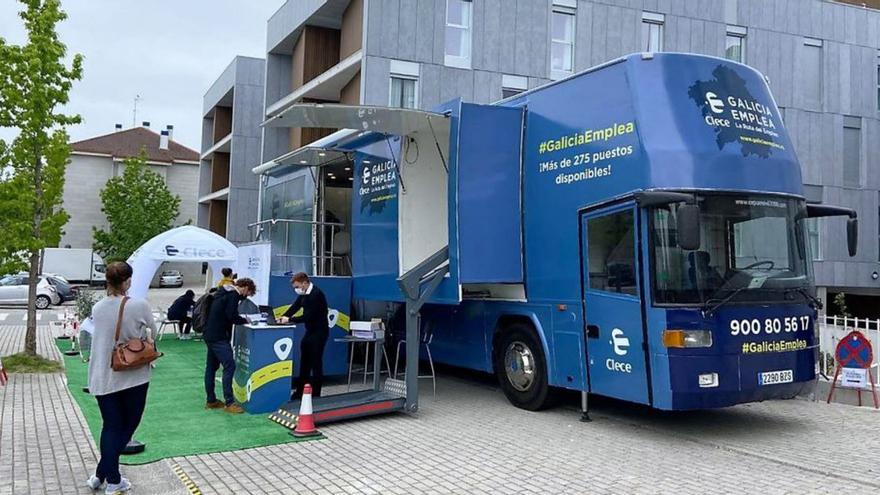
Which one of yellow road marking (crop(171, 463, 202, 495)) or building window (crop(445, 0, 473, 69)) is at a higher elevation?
building window (crop(445, 0, 473, 69))

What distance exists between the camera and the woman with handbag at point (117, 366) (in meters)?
5.00

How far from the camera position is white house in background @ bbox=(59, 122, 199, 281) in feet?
158

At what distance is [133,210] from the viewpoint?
40.3m

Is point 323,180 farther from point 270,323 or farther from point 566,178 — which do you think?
point 566,178

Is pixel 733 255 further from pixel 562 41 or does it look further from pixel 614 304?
pixel 562 41

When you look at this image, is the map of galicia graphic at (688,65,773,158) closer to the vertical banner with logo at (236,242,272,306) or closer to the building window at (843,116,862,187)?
the vertical banner with logo at (236,242,272,306)

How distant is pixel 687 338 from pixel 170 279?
140ft

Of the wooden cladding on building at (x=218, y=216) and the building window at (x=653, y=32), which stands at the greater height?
the building window at (x=653, y=32)

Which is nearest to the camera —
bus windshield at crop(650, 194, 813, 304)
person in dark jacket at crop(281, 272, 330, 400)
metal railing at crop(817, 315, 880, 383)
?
bus windshield at crop(650, 194, 813, 304)

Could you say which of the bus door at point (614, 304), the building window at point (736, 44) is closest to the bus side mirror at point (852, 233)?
the bus door at point (614, 304)

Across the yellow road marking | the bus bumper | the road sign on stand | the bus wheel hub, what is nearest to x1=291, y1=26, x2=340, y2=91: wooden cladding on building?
the bus wheel hub

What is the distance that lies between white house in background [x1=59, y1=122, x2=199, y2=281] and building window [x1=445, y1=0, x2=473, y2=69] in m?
33.4

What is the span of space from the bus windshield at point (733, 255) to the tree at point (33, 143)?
10.3 m

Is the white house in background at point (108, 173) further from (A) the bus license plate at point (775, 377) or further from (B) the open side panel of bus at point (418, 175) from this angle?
(A) the bus license plate at point (775, 377)
